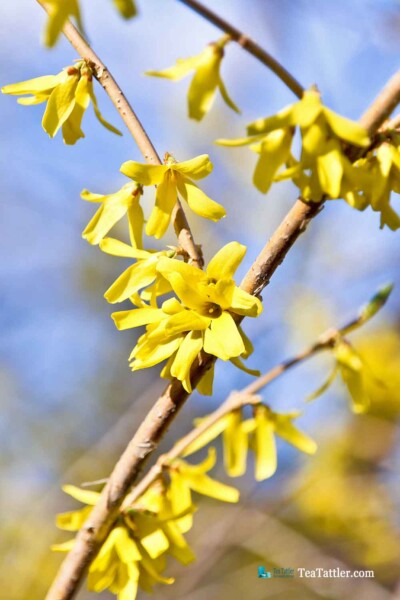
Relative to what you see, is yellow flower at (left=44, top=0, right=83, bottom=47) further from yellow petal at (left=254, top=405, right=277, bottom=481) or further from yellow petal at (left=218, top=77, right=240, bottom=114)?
yellow petal at (left=254, top=405, right=277, bottom=481)

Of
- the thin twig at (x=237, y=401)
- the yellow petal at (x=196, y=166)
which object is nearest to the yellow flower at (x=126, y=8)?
the yellow petal at (x=196, y=166)

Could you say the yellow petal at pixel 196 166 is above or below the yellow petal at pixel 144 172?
below

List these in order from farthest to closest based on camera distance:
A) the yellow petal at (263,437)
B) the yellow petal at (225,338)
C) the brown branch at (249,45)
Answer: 1. the yellow petal at (263,437)
2. the yellow petal at (225,338)
3. the brown branch at (249,45)

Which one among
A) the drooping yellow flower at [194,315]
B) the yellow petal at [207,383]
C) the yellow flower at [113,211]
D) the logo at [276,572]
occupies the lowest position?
the logo at [276,572]

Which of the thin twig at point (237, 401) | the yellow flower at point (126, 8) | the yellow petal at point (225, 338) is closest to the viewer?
the yellow flower at point (126, 8)

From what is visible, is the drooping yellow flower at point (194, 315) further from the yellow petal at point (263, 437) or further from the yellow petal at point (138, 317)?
the yellow petal at point (263, 437)

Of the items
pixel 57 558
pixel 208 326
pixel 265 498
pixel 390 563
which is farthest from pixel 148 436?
pixel 57 558

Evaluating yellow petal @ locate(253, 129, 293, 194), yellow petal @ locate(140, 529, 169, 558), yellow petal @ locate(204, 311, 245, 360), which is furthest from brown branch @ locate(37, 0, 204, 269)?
yellow petal @ locate(140, 529, 169, 558)
